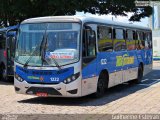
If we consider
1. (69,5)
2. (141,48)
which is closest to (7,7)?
(69,5)

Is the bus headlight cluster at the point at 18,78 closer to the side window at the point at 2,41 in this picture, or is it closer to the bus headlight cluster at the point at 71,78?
the bus headlight cluster at the point at 71,78

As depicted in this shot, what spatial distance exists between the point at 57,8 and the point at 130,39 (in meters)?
4.04

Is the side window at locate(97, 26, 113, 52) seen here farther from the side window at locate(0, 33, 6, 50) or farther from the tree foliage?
the side window at locate(0, 33, 6, 50)

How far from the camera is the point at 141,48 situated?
19.7m

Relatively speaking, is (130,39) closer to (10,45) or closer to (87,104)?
(10,45)

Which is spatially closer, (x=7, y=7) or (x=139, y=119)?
(x=139, y=119)

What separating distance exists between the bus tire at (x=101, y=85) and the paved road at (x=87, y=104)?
18 cm

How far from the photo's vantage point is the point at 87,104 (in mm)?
12539

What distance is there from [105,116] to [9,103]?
12.3 ft

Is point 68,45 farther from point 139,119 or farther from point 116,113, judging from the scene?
point 139,119

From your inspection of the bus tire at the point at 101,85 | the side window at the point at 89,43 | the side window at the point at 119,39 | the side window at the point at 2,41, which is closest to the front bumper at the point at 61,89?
the side window at the point at 89,43

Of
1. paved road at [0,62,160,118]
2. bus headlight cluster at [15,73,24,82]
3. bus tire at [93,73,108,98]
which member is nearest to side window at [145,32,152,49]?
paved road at [0,62,160,118]

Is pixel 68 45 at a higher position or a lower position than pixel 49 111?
higher

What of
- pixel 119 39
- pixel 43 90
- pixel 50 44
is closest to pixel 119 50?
pixel 119 39
